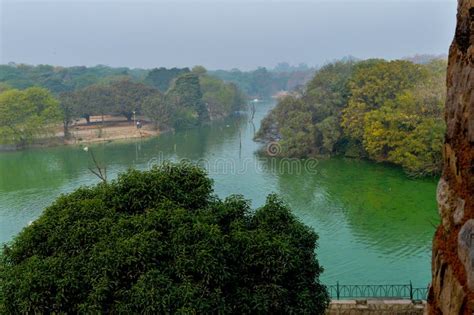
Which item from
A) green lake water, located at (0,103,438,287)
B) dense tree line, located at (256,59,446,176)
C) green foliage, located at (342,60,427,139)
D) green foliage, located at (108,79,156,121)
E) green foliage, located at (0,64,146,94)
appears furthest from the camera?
green foliage, located at (0,64,146,94)

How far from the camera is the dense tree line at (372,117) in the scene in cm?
1848

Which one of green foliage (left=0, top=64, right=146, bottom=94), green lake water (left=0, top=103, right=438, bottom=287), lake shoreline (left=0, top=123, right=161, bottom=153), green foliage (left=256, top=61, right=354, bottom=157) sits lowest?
green lake water (left=0, top=103, right=438, bottom=287)

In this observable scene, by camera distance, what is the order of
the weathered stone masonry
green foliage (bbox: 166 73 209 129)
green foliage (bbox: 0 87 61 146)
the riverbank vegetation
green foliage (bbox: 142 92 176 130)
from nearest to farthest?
the weathered stone masonry < green foliage (bbox: 0 87 61 146) < the riverbank vegetation < green foliage (bbox: 142 92 176 130) < green foliage (bbox: 166 73 209 129)

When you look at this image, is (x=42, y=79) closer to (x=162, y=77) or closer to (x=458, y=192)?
(x=162, y=77)

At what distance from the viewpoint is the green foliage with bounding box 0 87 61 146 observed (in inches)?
1133

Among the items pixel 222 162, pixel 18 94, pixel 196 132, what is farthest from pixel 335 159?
pixel 18 94

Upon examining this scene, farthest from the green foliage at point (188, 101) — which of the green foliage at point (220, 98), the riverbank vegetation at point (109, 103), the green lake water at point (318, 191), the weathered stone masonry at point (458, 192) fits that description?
the weathered stone masonry at point (458, 192)

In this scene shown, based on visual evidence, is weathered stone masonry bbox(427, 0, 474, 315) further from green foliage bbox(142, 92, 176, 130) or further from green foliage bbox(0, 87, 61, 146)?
green foliage bbox(142, 92, 176, 130)

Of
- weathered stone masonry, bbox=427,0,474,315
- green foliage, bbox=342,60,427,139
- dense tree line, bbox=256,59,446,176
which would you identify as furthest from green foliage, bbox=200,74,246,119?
weathered stone masonry, bbox=427,0,474,315

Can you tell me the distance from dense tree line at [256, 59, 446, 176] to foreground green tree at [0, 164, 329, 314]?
48.0 feet

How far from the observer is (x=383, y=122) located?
2038 cm

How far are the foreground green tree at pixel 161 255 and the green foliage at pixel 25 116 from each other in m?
26.2

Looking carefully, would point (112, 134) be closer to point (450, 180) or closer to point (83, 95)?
point (83, 95)

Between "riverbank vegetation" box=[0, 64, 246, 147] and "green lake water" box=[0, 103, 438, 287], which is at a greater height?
"riverbank vegetation" box=[0, 64, 246, 147]
